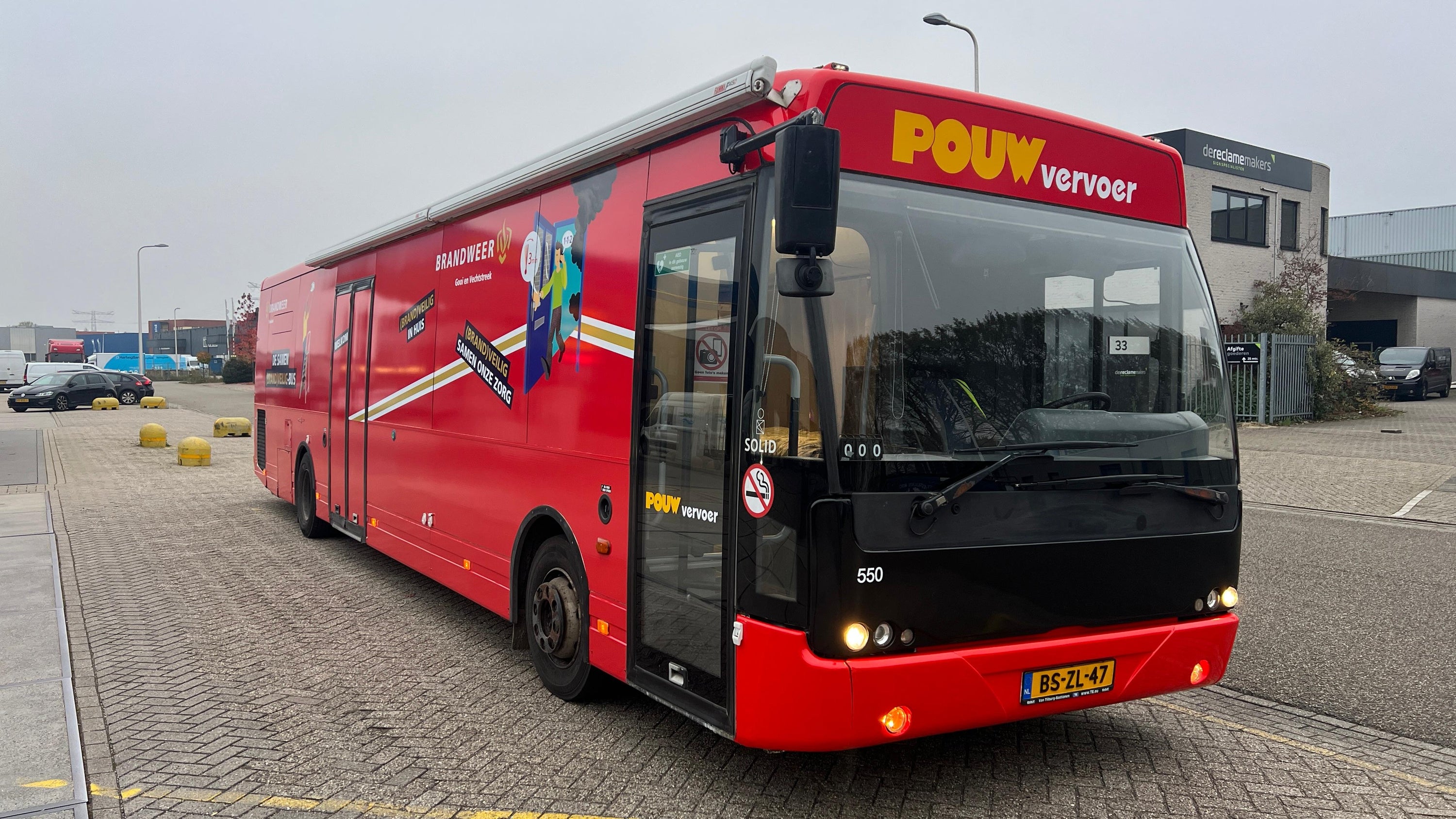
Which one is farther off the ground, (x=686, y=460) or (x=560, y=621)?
(x=686, y=460)

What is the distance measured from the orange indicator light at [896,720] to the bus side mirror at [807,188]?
1.62 metres

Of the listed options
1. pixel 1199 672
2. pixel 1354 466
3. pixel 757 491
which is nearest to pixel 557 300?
pixel 757 491

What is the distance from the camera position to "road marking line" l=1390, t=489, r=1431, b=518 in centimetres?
1177

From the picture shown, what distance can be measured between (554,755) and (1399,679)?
4.77m

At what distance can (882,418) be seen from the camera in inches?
142

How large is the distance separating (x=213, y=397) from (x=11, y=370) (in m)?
15.2

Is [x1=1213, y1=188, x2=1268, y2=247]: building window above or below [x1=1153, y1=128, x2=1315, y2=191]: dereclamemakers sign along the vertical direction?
below

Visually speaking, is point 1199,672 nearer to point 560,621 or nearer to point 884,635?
point 884,635

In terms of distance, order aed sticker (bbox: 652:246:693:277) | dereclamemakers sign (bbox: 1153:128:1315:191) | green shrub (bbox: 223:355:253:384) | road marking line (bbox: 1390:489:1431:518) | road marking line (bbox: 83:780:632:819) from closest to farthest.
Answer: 1. road marking line (bbox: 83:780:632:819)
2. aed sticker (bbox: 652:246:693:277)
3. road marking line (bbox: 1390:489:1431:518)
4. dereclamemakers sign (bbox: 1153:128:1315:191)
5. green shrub (bbox: 223:355:253:384)

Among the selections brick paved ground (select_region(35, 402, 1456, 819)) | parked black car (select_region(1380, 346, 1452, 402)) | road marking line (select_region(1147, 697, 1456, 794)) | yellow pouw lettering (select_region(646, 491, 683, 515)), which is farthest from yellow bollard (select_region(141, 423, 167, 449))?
parked black car (select_region(1380, 346, 1452, 402))

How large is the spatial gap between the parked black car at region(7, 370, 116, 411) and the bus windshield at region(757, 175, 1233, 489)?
42.7 m

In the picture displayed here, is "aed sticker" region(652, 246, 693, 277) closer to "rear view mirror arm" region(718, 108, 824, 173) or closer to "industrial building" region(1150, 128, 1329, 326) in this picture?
"rear view mirror arm" region(718, 108, 824, 173)

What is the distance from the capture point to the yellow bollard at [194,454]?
1855 centimetres

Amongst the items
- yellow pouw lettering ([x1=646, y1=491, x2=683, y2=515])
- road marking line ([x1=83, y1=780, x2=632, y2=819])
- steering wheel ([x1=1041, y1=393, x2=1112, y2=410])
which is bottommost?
road marking line ([x1=83, y1=780, x2=632, y2=819])
